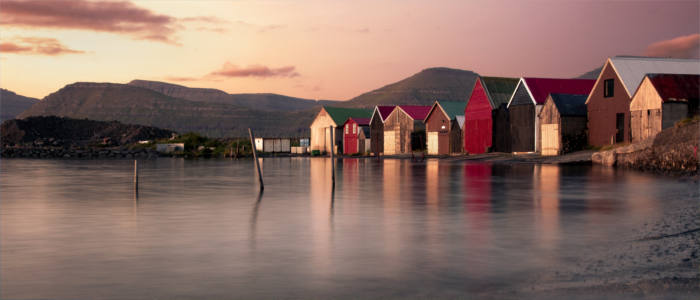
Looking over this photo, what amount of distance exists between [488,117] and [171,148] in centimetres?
7374

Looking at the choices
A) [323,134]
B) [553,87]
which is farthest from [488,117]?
[323,134]

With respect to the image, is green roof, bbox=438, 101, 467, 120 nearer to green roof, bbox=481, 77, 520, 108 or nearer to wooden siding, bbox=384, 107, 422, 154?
wooden siding, bbox=384, 107, 422, 154

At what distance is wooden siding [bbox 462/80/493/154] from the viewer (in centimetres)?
7581

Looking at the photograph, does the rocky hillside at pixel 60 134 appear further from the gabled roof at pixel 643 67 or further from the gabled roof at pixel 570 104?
the gabled roof at pixel 643 67

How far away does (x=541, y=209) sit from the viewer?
2294cm

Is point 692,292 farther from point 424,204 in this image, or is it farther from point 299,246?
point 424,204

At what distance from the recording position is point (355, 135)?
106938mm

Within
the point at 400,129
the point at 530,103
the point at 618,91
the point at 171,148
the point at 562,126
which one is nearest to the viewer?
the point at 618,91

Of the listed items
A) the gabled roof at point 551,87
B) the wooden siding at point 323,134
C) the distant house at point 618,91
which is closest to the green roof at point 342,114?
the wooden siding at point 323,134

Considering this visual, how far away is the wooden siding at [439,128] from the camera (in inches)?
3337

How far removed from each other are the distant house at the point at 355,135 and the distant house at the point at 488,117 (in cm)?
2719

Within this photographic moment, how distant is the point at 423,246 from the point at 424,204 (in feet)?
33.2

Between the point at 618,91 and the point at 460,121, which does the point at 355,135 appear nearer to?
the point at 460,121

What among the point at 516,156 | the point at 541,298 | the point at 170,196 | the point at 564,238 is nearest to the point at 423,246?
the point at 564,238
